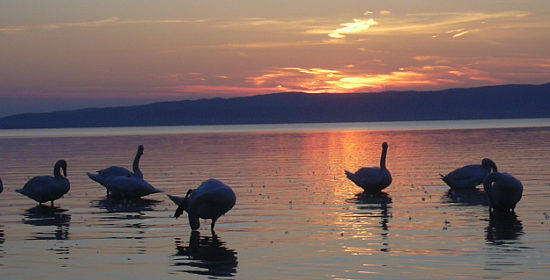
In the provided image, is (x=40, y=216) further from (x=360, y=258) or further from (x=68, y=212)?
(x=360, y=258)

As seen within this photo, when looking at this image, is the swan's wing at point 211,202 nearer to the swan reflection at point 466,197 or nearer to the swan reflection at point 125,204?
the swan reflection at point 125,204

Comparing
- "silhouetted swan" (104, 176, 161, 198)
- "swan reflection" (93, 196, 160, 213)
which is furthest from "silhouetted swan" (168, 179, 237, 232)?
"silhouetted swan" (104, 176, 161, 198)

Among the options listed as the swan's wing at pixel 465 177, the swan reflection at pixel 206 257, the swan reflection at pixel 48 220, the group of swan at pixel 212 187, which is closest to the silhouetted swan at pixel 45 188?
the group of swan at pixel 212 187

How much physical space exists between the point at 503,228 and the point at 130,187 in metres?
13.1

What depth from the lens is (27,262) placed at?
1528 centimetres

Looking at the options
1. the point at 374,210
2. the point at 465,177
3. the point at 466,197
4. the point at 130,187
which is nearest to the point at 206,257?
the point at 374,210

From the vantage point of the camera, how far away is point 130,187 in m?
26.7

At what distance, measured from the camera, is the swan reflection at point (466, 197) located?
2434 cm

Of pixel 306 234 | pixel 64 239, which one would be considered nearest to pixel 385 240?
pixel 306 234

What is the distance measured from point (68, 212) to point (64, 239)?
18.5ft

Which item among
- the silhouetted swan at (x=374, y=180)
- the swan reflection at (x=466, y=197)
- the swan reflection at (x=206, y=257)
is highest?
the silhouetted swan at (x=374, y=180)

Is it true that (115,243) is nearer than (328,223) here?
Yes

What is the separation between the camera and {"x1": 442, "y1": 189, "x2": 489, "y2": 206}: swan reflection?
2434 cm

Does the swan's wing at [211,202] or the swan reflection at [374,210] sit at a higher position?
the swan's wing at [211,202]
